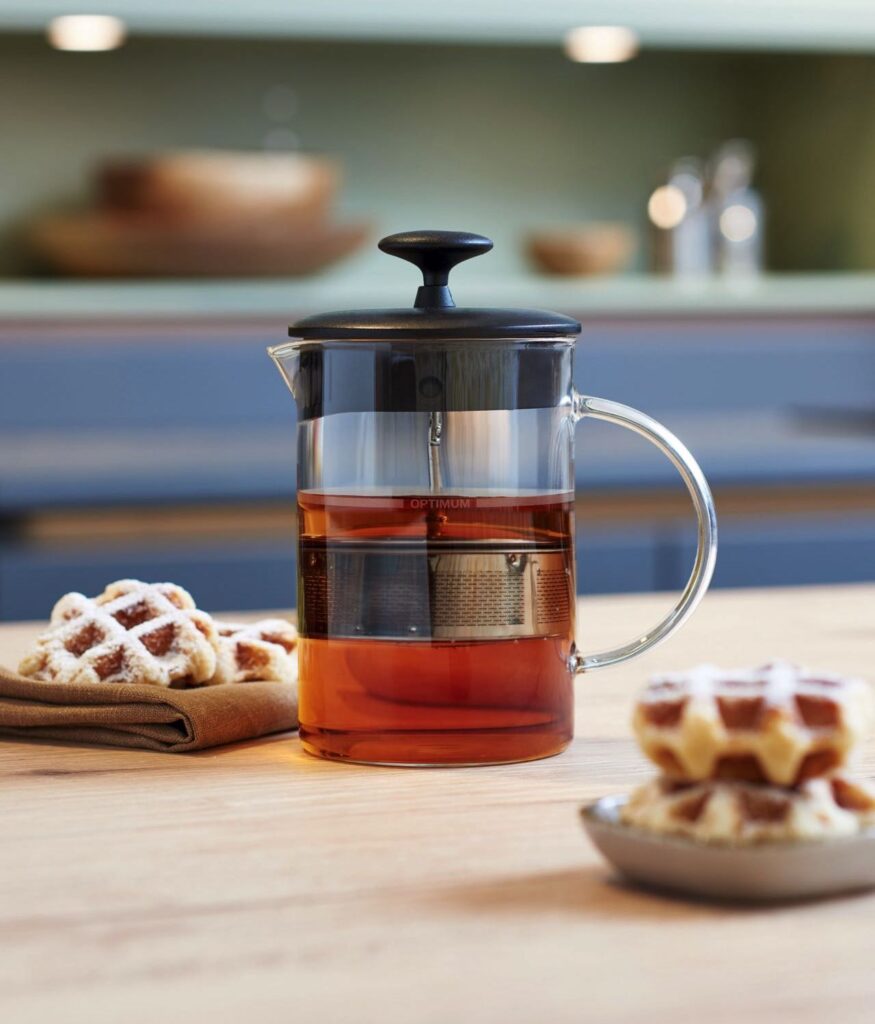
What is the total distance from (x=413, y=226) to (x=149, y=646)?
8.76ft

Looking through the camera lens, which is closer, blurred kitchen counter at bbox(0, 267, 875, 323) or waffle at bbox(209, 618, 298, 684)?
waffle at bbox(209, 618, 298, 684)

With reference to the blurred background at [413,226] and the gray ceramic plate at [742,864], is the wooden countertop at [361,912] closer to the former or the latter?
the gray ceramic plate at [742,864]

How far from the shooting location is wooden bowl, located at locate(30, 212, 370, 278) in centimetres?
292

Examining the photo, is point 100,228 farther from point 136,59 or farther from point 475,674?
point 475,674

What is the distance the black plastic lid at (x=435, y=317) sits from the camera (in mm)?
756

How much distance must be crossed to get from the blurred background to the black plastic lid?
175 cm

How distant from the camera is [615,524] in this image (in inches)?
108

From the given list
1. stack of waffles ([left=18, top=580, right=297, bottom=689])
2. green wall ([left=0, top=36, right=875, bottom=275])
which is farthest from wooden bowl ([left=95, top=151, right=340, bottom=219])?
stack of waffles ([left=18, top=580, right=297, bottom=689])

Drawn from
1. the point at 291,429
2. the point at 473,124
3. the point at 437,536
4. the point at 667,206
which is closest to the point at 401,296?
the point at 291,429

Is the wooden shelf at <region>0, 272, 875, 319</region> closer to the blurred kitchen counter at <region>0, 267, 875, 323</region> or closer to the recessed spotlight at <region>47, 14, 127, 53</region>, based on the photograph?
the blurred kitchen counter at <region>0, 267, 875, 323</region>

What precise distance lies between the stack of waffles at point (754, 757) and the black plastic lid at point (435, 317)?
26 cm

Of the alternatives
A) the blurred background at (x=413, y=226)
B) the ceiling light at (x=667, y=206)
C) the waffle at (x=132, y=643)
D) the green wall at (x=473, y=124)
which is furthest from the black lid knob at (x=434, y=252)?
the ceiling light at (x=667, y=206)

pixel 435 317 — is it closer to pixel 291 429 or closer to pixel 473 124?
pixel 291 429

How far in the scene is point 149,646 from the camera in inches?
33.9
